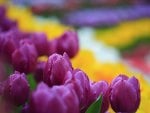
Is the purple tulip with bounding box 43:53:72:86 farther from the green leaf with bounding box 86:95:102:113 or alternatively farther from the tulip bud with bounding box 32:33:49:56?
the tulip bud with bounding box 32:33:49:56

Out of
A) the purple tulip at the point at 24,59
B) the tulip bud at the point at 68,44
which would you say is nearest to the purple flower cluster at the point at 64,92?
the purple tulip at the point at 24,59

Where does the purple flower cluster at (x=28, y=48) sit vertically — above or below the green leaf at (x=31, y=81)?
above

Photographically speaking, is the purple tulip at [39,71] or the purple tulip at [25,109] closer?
the purple tulip at [25,109]

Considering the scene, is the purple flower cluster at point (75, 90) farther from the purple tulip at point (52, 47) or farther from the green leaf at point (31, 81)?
the purple tulip at point (52, 47)

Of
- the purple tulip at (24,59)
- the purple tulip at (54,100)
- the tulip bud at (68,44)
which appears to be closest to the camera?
the purple tulip at (54,100)

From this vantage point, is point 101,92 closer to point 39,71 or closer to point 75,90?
point 75,90

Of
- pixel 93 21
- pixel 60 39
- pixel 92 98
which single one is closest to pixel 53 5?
pixel 93 21
